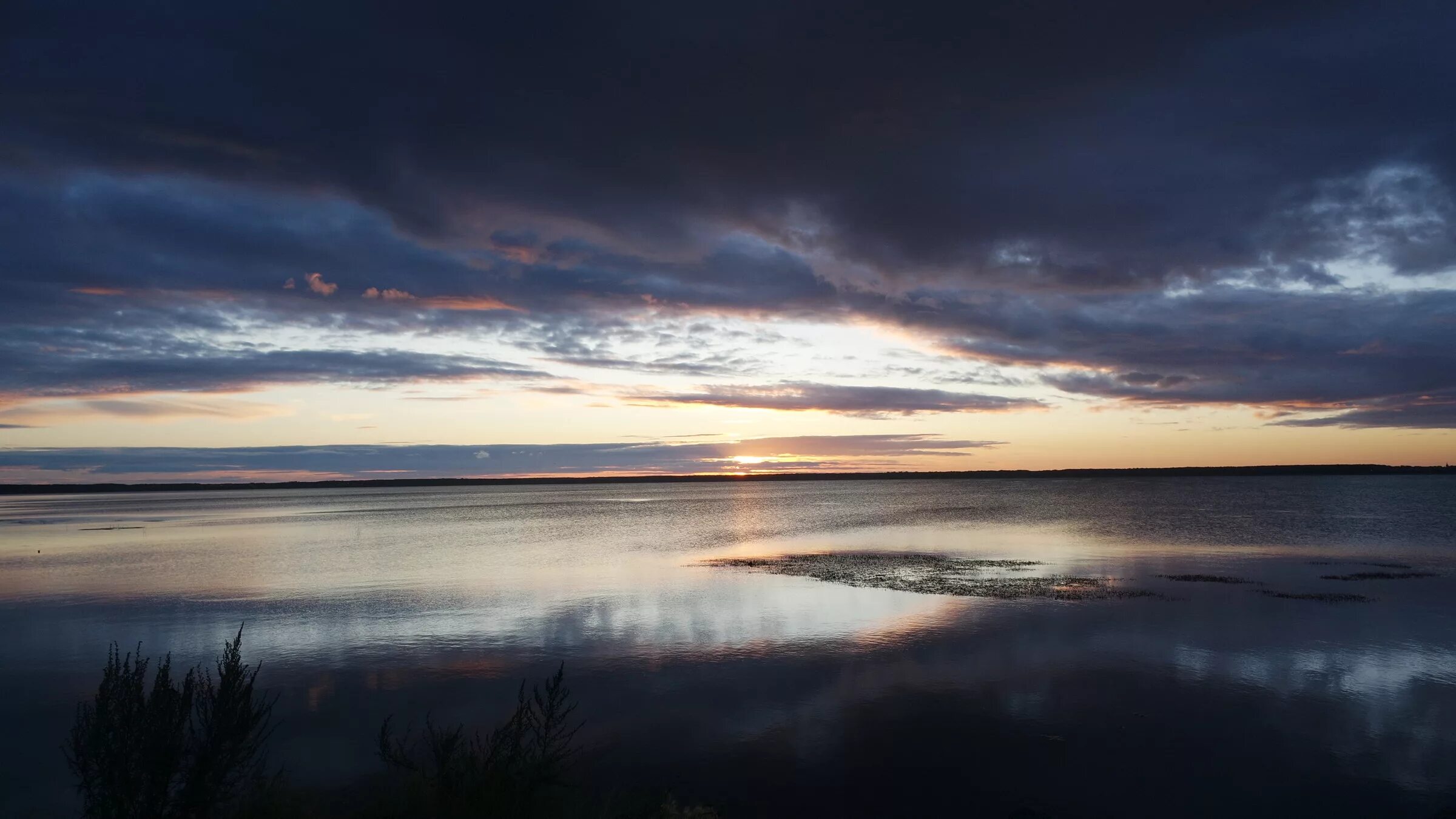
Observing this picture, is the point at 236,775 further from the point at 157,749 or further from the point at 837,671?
the point at 837,671

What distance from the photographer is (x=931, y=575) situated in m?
35.7

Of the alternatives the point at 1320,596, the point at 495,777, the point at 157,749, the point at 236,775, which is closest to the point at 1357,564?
the point at 1320,596

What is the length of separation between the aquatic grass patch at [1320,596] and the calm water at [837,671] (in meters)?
1.06

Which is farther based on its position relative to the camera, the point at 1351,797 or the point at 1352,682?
the point at 1352,682

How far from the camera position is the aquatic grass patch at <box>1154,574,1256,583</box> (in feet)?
108

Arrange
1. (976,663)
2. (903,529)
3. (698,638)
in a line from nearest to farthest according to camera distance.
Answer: (976,663) → (698,638) → (903,529)

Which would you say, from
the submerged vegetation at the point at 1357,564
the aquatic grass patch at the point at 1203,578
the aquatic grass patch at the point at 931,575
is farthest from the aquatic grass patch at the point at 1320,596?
the submerged vegetation at the point at 1357,564

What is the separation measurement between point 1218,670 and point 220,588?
36.7 metres

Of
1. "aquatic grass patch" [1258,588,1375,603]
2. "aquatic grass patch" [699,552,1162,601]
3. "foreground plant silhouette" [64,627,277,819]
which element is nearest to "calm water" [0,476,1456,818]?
"aquatic grass patch" [1258,588,1375,603]

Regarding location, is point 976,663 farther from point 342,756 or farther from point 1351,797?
point 342,756

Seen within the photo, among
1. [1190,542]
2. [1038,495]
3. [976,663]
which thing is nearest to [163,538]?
[976,663]

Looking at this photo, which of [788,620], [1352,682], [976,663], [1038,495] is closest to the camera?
[1352,682]

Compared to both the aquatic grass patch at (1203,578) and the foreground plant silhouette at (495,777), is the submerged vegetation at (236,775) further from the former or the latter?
the aquatic grass patch at (1203,578)

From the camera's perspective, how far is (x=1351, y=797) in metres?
11.6
